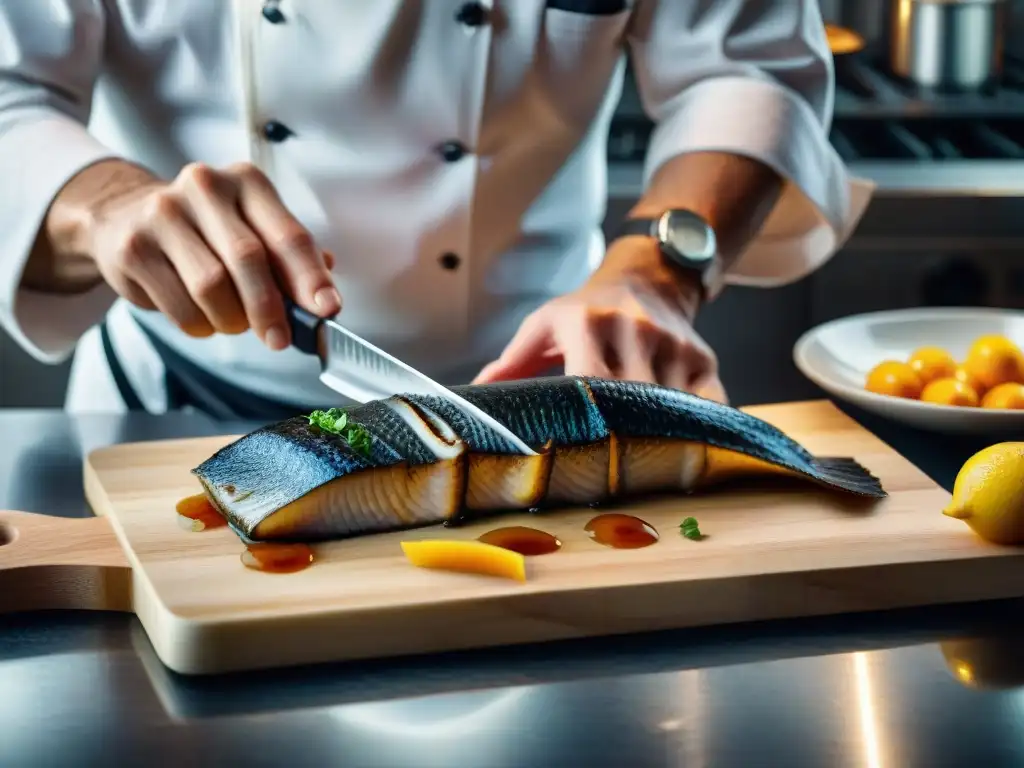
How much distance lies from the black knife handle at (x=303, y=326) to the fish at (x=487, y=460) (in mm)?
91

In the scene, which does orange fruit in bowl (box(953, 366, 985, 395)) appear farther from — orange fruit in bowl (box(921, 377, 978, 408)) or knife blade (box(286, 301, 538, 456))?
knife blade (box(286, 301, 538, 456))

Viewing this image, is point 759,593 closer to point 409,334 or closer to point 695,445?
point 695,445

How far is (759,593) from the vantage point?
4.30 feet

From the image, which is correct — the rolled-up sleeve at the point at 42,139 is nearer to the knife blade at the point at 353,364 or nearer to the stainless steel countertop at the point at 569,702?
the knife blade at the point at 353,364

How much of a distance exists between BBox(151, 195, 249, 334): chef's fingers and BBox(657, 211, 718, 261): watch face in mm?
550

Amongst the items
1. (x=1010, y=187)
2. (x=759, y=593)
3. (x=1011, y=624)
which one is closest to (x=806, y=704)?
(x=759, y=593)

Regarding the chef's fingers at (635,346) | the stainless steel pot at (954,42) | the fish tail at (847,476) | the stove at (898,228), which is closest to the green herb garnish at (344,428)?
the chef's fingers at (635,346)

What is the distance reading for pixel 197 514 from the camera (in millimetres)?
1431

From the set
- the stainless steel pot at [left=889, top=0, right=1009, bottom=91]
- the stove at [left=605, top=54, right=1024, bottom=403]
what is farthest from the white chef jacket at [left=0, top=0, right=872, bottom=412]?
the stainless steel pot at [left=889, top=0, right=1009, bottom=91]

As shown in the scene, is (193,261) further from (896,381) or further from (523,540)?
(896,381)

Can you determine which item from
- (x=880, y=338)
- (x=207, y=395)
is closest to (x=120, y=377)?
(x=207, y=395)

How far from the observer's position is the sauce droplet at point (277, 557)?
4.30 feet

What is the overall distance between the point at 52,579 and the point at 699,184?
3.18ft

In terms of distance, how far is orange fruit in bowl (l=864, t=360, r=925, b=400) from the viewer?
5.90 feet
